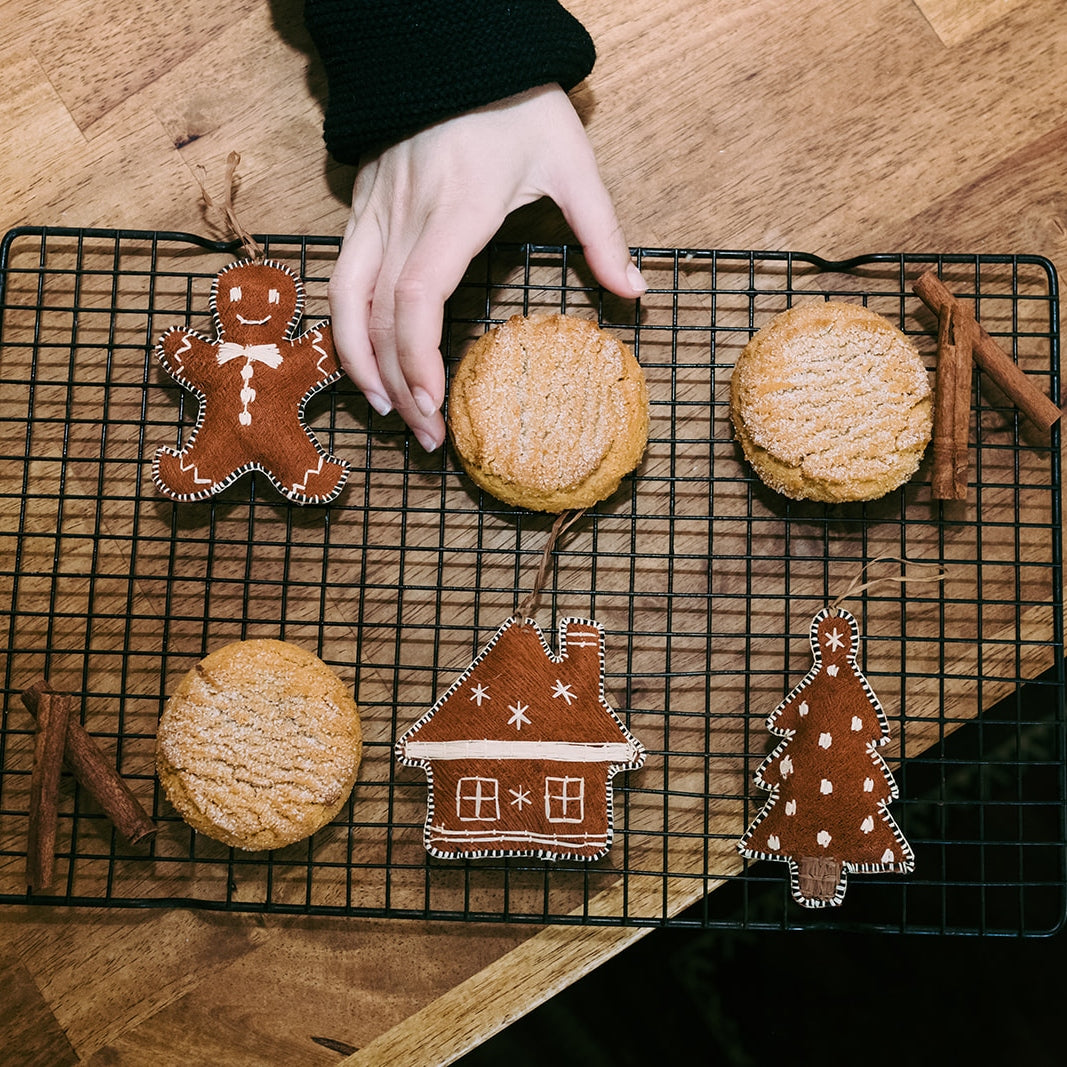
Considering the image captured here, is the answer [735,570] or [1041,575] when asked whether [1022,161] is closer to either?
[1041,575]

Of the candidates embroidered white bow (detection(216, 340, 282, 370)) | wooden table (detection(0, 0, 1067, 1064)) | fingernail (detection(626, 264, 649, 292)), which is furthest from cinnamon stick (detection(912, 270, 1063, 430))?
embroidered white bow (detection(216, 340, 282, 370))

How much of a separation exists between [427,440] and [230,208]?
441 millimetres

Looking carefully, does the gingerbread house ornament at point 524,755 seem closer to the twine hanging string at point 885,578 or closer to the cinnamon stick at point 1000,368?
the twine hanging string at point 885,578

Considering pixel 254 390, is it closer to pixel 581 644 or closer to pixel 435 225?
pixel 435 225

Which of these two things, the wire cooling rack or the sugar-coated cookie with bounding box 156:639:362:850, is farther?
the wire cooling rack

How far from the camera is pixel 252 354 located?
4.38 ft

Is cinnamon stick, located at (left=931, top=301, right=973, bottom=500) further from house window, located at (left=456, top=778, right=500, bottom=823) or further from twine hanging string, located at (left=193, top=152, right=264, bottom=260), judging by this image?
twine hanging string, located at (left=193, top=152, right=264, bottom=260)

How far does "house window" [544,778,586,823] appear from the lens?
1280mm

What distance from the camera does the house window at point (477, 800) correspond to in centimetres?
128

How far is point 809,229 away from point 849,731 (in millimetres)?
751

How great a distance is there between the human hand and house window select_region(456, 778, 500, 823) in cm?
47

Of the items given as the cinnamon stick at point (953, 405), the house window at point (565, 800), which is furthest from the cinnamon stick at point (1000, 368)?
the house window at point (565, 800)

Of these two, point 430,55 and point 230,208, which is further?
point 230,208

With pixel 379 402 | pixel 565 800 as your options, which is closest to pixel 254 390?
pixel 379 402
